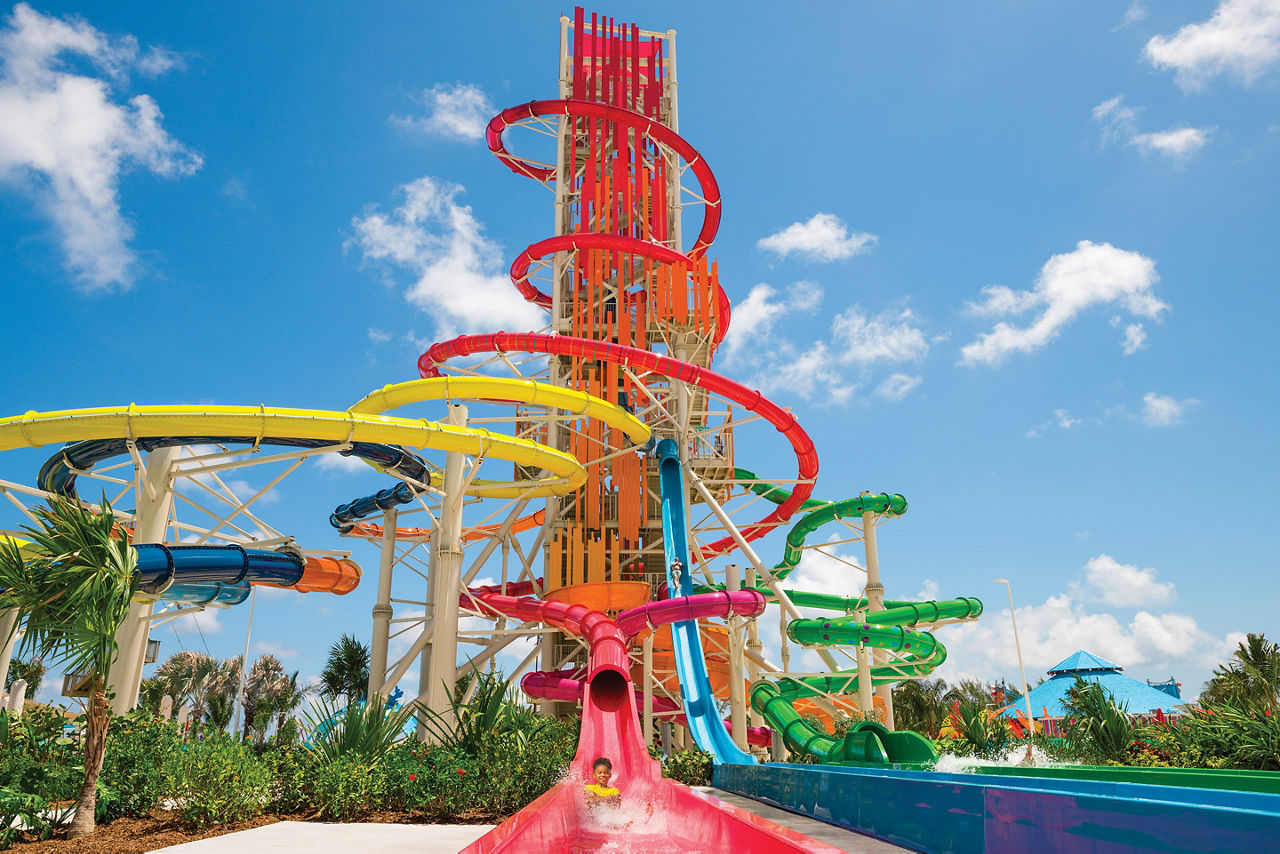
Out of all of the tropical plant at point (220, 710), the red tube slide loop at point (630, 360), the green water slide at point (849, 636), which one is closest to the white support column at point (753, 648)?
the green water slide at point (849, 636)

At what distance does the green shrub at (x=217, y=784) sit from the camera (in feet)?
29.2

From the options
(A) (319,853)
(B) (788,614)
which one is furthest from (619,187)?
(A) (319,853)

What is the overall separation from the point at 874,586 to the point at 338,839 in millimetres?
14807

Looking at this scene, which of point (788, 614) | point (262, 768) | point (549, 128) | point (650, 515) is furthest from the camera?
point (549, 128)

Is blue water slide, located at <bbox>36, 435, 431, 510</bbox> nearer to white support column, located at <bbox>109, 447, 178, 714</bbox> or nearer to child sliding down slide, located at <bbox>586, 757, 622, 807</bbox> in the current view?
white support column, located at <bbox>109, 447, 178, 714</bbox>

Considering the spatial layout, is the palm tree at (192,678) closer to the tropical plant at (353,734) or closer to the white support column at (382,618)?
the white support column at (382,618)

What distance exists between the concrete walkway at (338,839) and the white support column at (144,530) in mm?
5469

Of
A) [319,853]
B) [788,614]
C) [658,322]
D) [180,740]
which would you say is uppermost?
[658,322]

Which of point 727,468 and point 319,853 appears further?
point 727,468

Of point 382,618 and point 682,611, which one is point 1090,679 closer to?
point 682,611

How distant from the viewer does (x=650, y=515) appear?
80.5 ft

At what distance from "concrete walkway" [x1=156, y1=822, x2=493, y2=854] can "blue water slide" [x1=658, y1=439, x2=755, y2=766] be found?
728 centimetres

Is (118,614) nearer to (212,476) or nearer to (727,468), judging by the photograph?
(212,476)

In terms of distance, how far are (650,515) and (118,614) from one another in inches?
671
